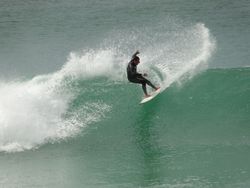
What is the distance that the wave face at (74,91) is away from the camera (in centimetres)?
1564

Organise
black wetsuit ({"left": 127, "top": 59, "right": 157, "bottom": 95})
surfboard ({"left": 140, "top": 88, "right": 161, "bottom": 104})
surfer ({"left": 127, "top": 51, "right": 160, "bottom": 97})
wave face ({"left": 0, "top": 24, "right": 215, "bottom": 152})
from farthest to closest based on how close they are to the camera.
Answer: surfboard ({"left": 140, "top": 88, "right": 161, "bottom": 104}) < black wetsuit ({"left": 127, "top": 59, "right": 157, "bottom": 95}) < surfer ({"left": 127, "top": 51, "right": 160, "bottom": 97}) < wave face ({"left": 0, "top": 24, "right": 215, "bottom": 152})

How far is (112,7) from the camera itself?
35.7 metres

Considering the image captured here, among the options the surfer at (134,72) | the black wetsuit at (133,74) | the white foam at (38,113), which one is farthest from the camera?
the black wetsuit at (133,74)

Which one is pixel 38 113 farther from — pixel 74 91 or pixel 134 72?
pixel 134 72

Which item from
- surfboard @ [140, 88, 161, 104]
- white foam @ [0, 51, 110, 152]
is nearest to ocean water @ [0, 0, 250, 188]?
white foam @ [0, 51, 110, 152]

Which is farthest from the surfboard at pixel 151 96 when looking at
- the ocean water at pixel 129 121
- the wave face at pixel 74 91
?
the wave face at pixel 74 91

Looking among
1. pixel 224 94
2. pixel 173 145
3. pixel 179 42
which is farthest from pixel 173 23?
pixel 173 145

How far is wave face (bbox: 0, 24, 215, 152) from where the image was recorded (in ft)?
51.3

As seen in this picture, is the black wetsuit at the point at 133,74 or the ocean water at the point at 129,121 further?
the black wetsuit at the point at 133,74

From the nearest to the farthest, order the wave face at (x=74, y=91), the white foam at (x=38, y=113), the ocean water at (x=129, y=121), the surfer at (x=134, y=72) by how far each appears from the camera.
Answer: the ocean water at (x=129, y=121) → the white foam at (x=38, y=113) → the wave face at (x=74, y=91) → the surfer at (x=134, y=72)

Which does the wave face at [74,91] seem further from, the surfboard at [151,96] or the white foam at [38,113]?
the surfboard at [151,96]

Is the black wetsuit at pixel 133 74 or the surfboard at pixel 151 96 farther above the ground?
the black wetsuit at pixel 133 74

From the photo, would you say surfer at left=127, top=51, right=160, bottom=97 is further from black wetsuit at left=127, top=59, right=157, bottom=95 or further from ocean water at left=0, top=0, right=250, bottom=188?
ocean water at left=0, top=0, right=250, bottom=188

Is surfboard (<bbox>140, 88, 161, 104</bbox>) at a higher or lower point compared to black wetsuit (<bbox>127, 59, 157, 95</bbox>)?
lower
